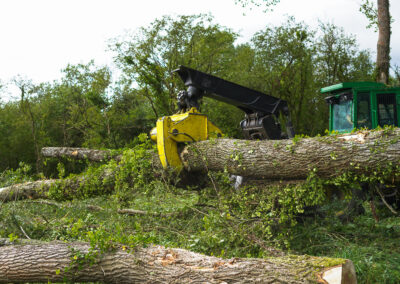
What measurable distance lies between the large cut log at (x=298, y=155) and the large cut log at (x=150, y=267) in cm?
137

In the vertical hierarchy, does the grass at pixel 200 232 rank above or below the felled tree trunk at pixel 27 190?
below

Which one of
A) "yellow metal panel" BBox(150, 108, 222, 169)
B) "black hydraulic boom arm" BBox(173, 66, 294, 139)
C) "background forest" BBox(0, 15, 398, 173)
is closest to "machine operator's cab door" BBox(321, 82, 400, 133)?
"black hydraulic boom arm" BBox(173, 66, 294, 139)

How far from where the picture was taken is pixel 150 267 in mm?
3352

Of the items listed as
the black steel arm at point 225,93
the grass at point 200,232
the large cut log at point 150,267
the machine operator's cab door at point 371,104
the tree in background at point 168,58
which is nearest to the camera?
the large cut log at point 150,267

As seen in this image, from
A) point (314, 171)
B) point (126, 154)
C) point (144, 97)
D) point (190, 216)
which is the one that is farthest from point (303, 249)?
point (144, 97)

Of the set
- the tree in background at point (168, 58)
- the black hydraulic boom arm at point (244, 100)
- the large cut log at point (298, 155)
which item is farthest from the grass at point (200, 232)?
the tree in background at point (168, 58)

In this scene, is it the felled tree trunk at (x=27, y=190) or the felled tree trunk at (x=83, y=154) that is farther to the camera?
the felled tree trunk at (x=27, y=190)

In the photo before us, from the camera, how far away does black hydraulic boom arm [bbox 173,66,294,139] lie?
569 centimetres

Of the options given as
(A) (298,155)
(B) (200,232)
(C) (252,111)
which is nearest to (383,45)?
(C) (252,111)

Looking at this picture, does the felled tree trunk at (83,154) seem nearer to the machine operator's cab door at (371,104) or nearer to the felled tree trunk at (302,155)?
the felled tree trunk at (302,155)

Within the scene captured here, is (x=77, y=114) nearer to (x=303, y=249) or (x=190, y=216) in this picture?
(x=190, y=216)

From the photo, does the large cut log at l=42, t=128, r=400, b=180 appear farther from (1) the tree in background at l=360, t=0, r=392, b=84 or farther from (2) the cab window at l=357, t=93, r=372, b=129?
(1) the tree in background at l=360, t=0, r=392, b=84

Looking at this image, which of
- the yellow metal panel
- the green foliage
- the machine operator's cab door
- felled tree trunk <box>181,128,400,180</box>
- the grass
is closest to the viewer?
felled tree trunk <box>181,128,400,180</box>

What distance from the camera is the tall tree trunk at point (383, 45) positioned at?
1013cm
